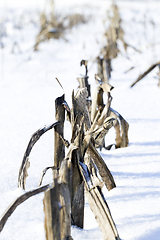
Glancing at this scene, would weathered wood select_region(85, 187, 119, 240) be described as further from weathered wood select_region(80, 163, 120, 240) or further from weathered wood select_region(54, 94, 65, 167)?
weathered wood select_region(54, 94, 65, 167)

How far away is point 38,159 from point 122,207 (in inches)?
14.8

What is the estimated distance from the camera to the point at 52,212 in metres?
0.36

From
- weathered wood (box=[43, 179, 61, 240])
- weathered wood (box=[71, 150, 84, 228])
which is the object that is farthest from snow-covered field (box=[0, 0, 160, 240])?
weathered wood (box=[43, 179, 61, 240])

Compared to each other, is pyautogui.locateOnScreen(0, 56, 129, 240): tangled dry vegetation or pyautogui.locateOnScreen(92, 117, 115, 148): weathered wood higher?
pyautogui.locateOnScreen(92, 117, 115, 148): weathered wood

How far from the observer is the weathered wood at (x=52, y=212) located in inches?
14.0

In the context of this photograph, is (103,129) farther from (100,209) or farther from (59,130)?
(100,209)

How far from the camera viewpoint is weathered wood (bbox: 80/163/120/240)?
1.33 ft

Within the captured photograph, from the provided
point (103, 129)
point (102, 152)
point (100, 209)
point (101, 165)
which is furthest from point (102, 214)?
point (102, 152)

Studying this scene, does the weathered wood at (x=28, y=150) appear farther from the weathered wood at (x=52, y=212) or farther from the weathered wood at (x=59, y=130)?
the weathered wood at (x=52, y=212)

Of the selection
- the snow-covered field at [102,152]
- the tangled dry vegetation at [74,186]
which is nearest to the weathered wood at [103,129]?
the tangled dry vegetation at [74,186]

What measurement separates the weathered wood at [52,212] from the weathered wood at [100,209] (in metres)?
0.08

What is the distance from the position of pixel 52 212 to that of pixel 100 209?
0.31ft

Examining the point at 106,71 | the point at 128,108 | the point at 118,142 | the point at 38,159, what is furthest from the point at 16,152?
the point at 106,71

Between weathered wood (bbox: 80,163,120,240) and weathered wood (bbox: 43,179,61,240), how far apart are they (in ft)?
0.25
